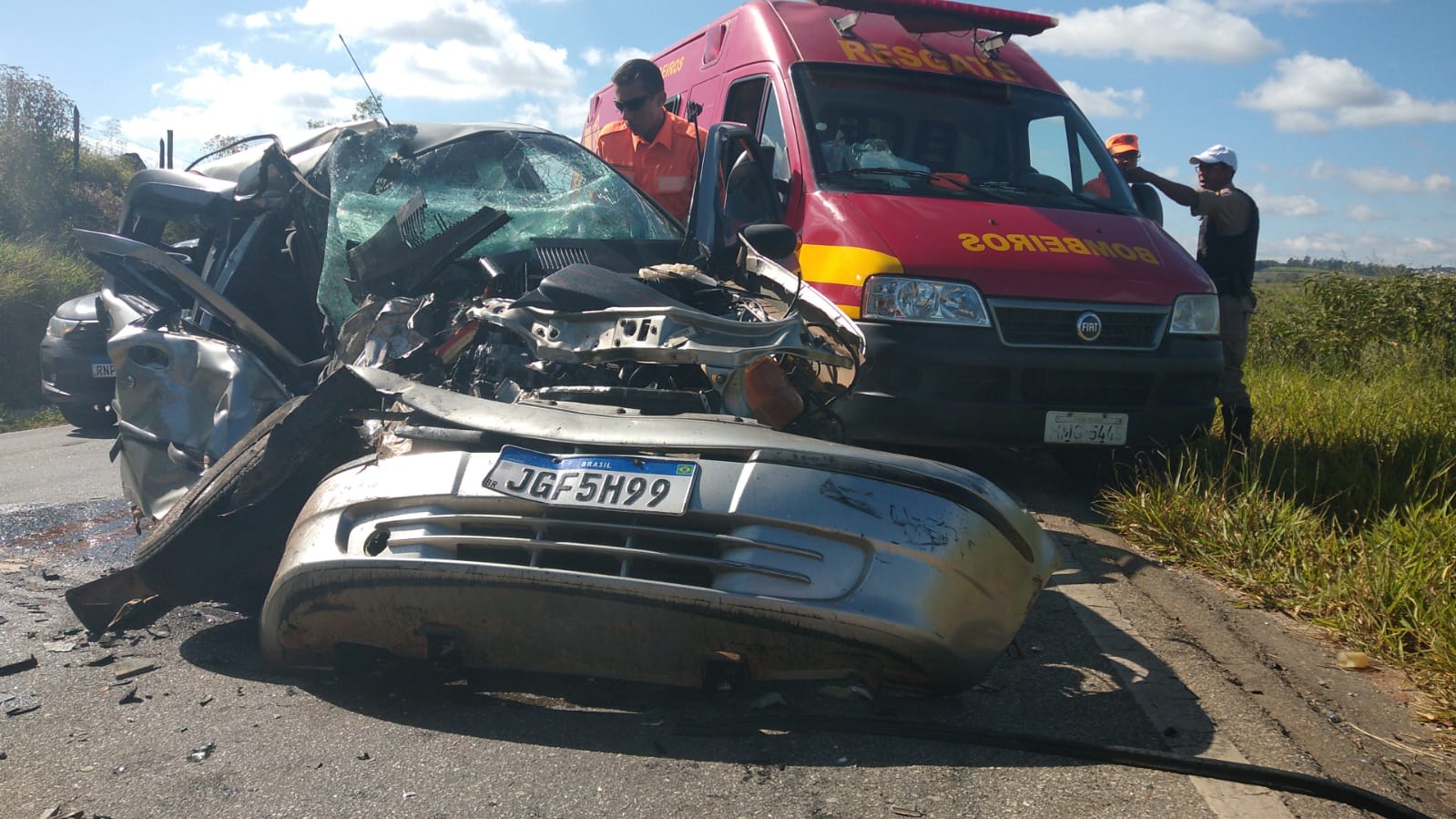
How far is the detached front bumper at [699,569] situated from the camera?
2.52 m

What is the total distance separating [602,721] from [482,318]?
1.38m

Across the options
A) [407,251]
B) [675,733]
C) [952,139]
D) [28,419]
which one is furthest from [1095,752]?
[28,419]

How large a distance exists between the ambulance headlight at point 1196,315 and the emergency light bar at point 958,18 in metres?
2.13

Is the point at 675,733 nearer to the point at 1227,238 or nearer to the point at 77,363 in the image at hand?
the point at 1227,238

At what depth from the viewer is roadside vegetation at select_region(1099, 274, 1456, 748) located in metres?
3.48

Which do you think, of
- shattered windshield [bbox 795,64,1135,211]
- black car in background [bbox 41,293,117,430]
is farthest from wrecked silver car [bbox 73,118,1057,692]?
black car in background [bbox 41,293,117,430]

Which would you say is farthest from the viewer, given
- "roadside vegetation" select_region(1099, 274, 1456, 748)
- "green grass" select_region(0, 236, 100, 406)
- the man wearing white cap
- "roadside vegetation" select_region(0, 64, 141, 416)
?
"roadside vegetation" select_region(0, 64, 141, 416)

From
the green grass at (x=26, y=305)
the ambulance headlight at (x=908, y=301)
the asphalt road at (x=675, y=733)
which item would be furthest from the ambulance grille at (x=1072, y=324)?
the green grass at (x=26, y=305)

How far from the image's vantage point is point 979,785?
2406mm

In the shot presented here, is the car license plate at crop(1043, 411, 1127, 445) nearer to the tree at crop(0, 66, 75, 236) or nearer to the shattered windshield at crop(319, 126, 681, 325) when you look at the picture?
the shattered windshield at crop(319, 126, 681, 325)

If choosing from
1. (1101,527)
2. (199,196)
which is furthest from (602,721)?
(199,196)

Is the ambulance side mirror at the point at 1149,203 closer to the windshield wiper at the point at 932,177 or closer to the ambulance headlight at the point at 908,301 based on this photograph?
the windshield wiper at the point at 932,177

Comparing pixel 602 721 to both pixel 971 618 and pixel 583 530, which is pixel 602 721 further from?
pixel 971 618

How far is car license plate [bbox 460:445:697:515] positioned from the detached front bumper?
0.03 meters
